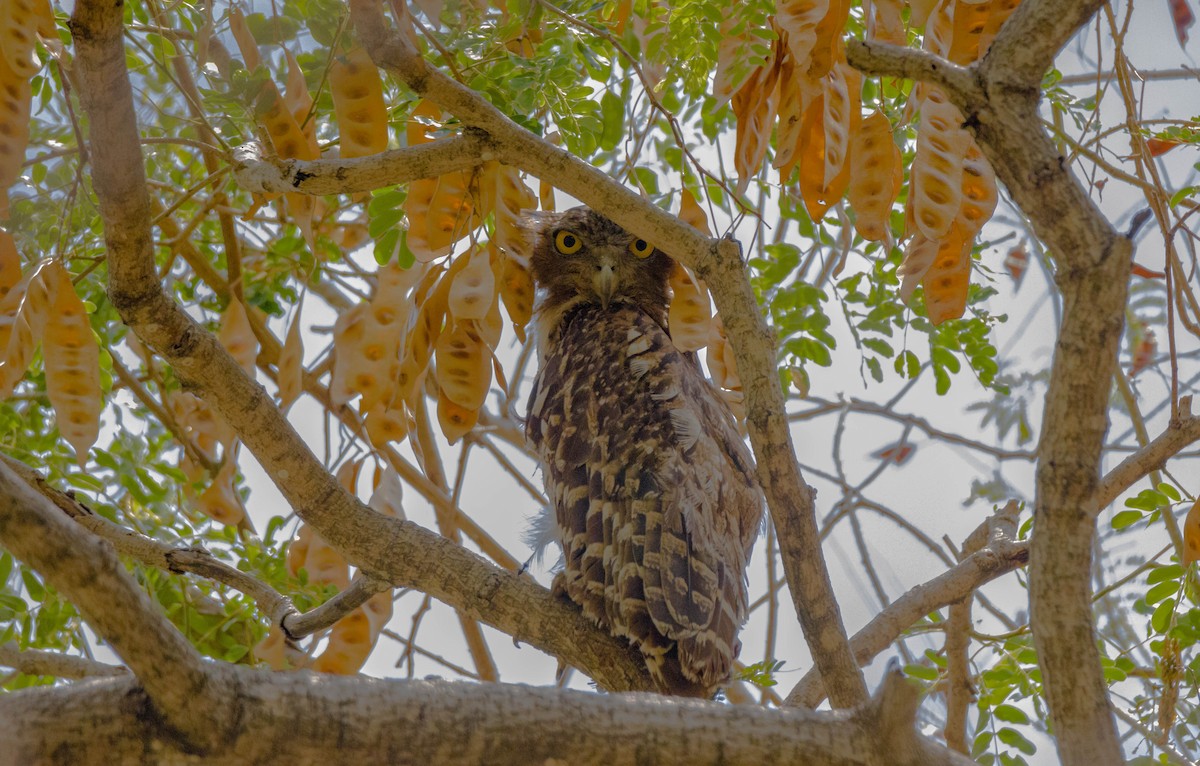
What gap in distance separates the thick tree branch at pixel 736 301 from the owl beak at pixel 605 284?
174 cm

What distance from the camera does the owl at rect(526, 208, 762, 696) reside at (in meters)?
3.11

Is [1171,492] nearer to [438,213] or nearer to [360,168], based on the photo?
[438,213]

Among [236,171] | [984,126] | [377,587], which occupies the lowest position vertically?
[377,587]

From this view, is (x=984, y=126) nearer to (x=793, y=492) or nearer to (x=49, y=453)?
(x=793, y=492)

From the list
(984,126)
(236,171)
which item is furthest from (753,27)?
(236,171)

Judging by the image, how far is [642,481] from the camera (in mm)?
3365

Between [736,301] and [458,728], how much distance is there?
1.09 meters

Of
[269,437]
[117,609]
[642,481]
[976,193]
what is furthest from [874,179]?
[117,609]

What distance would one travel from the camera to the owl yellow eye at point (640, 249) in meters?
4.24

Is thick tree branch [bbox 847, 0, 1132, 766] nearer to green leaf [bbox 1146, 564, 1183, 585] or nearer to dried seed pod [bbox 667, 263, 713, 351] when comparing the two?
dried seed pod [bbox 667, 263, 713, 351]

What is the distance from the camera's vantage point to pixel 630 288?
4.31m

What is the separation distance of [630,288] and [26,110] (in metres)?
2.45

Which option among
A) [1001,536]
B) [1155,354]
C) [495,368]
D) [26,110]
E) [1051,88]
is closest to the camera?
[26,110]

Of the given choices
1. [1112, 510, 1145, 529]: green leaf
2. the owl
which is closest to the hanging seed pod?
the owl
